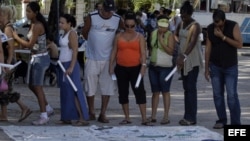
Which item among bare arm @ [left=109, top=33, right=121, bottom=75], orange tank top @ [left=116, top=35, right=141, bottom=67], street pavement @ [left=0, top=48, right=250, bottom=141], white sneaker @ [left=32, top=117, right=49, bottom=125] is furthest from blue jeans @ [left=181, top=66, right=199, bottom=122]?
white sneaker @ [left=32, top=117, right=49, bottom=125]

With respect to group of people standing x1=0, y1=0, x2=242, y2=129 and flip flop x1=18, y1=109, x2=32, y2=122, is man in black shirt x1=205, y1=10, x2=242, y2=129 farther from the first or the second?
flip flop x1=18, y1=109, x2=32, y2=122

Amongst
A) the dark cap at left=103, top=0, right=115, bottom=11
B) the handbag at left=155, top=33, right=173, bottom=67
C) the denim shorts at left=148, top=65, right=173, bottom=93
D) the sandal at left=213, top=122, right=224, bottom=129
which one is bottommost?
the sandal at left=213, top=122, right=224, bottom=129

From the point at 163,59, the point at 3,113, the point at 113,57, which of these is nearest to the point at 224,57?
the point at 163,59

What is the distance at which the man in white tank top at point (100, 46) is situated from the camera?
1170cm

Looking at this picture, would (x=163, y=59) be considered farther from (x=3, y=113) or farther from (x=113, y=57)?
(x=3, y=113)

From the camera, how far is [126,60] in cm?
1155

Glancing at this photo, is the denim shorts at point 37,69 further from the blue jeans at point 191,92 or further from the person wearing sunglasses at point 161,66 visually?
the blue jeans at point 191,92

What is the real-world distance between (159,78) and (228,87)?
1259mm

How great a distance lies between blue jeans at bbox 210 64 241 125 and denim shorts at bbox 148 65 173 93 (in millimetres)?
805

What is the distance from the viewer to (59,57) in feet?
38.0

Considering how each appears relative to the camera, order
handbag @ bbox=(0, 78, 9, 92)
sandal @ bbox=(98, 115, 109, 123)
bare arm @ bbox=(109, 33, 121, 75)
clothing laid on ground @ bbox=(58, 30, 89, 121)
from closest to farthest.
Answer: handbag @ bbox=(0, 78, 9, 92) → clothing laid on ground @ bbox=(58, 30, 89, 121) → bare arm @ bbox=(109, 33, 121, 75) → sandal @ bbox=(98, 115, 109, 123)

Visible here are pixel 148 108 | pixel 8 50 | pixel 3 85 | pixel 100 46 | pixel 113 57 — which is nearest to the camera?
pixel 3 85

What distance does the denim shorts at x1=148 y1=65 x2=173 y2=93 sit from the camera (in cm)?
1170

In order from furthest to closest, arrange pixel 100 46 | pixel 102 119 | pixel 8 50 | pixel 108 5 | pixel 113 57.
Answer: pixel 102 119
pixel 100 46
pixel 113 57
pixel 108 5
pixel 8 50
